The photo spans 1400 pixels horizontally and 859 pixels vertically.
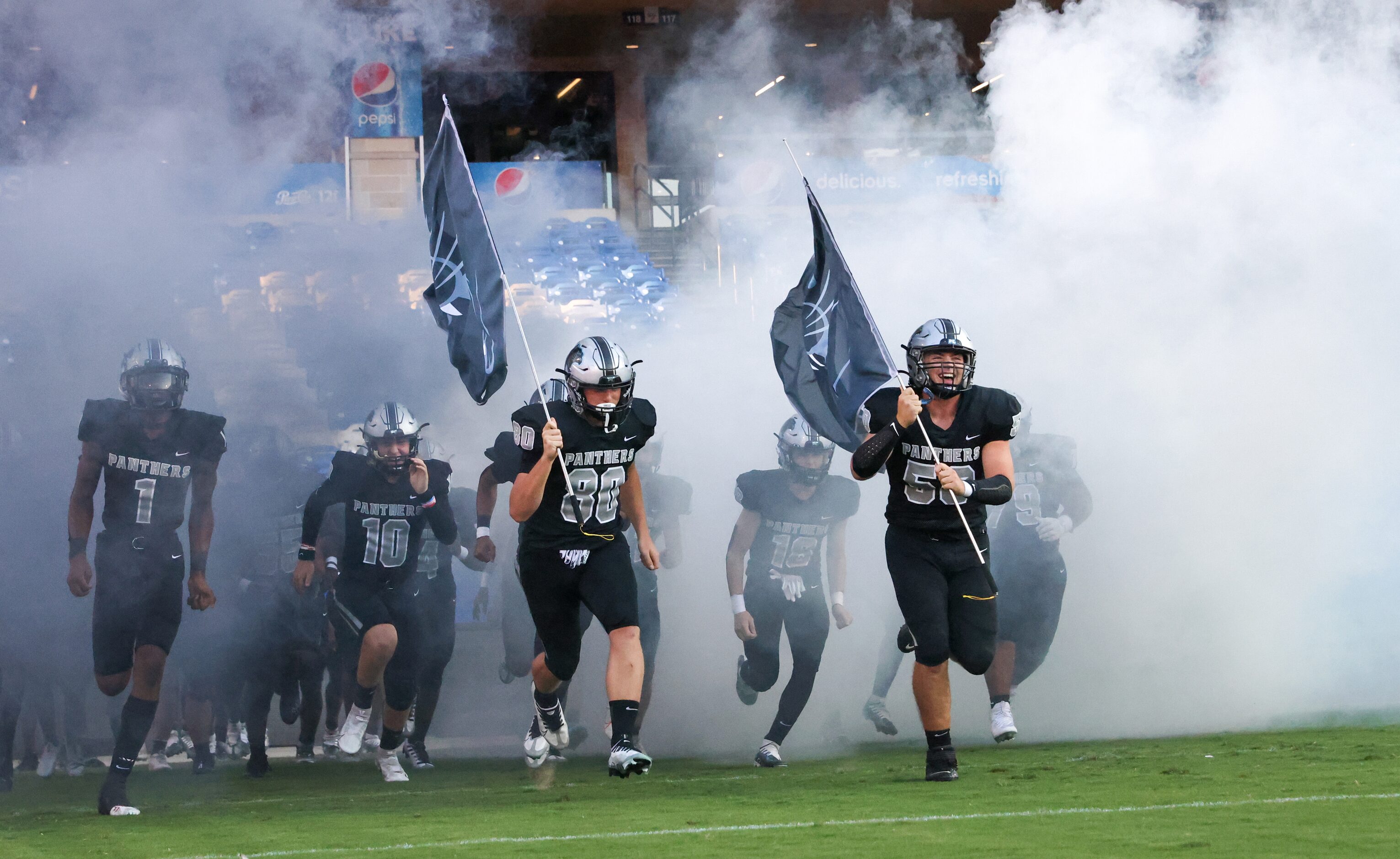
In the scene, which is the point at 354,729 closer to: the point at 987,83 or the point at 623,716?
the point at 623,716

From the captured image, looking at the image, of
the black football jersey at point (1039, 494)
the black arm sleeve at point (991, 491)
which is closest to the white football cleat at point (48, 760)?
the black football jersey at point (1039, 494)

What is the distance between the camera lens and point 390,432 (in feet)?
24.6

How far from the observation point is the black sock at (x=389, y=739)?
7195 millimetres

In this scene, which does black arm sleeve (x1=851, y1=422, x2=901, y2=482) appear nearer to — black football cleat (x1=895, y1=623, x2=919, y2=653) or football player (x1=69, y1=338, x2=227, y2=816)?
black football cleat (x1=895, y1=623, x2=919, y2=653)

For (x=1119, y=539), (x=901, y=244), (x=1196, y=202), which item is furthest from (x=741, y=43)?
(x=1119, y=539)

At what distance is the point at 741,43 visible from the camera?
37.3ft

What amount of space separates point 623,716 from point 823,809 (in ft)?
2.68

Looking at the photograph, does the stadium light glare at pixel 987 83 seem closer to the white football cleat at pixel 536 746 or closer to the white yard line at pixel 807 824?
the white football cleat at pixel 536 746

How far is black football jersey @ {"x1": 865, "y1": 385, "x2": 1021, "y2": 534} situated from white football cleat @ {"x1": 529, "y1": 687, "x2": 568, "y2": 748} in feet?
5.13

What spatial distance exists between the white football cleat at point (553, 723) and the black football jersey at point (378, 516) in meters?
1.49

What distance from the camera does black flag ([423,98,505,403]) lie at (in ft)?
22.1

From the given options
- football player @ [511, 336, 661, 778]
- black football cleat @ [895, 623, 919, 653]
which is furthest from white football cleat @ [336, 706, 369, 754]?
black football cleat @ [895, 623, 919, 653]

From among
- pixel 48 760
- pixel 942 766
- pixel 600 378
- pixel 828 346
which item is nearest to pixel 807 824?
pixel 942 766

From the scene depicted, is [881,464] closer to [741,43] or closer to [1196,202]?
[1196,202]
